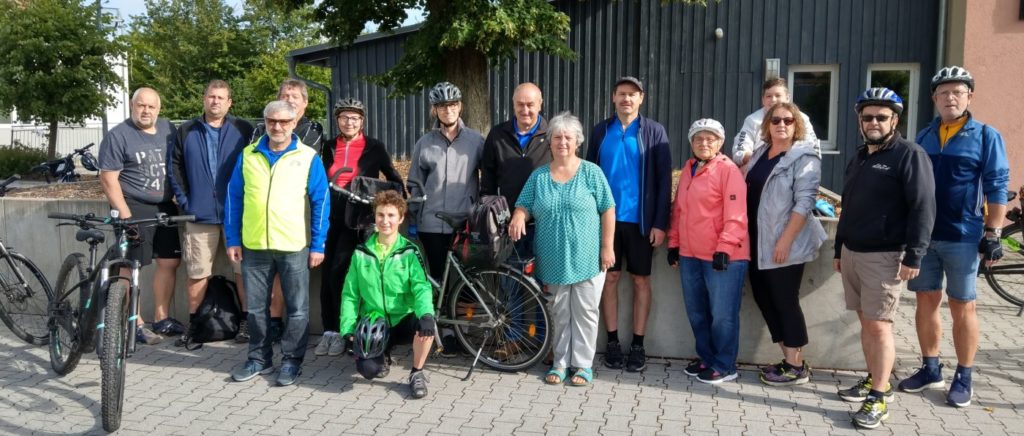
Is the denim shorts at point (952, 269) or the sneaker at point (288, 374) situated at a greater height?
the denim shorts at point (952, 269)

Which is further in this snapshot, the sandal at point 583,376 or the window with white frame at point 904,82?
the window with white frame at point 904,82

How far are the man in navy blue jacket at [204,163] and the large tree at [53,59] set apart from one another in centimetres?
1532

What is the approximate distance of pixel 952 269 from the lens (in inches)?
182

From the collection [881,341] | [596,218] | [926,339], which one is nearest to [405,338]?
[596,218]

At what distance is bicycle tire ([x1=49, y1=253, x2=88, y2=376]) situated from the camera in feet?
16.5

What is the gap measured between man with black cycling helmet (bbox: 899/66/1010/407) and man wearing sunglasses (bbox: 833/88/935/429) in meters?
0.38

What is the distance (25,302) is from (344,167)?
2.66m

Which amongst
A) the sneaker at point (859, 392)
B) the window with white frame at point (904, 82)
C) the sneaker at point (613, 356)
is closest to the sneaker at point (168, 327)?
the sneaker at point (613, 356)

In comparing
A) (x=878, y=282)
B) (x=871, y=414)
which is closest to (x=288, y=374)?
(x=871, y=414)

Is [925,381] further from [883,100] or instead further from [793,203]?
[883,100]

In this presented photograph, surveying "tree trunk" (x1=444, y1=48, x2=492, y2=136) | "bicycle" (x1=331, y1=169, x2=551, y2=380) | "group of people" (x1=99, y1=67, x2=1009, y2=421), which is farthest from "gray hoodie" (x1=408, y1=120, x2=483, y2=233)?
"tree trunk" (x1=444, y1=48, x2=492, y2=136)

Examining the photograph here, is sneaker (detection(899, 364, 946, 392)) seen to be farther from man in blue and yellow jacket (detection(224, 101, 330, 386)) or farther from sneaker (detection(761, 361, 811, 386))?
man in blue and yellow jacket (detection(224, 101, 330, 386))

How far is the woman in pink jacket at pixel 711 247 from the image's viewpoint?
15.7 ft

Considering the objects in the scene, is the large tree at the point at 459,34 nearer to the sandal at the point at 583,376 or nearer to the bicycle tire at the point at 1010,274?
the sandal at the point at 583,376
